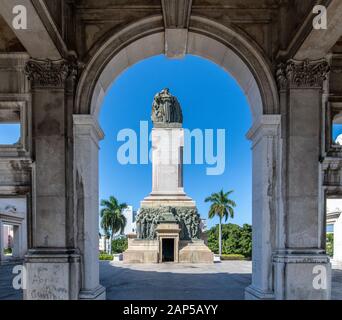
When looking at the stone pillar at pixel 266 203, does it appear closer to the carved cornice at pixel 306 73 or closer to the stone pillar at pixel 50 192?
the carved cornice at pixel 306 73

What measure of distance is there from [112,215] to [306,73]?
61.9 meters

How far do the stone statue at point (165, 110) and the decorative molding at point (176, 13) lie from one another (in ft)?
95.3

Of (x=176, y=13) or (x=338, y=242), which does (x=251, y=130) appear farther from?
(x=338, y=242)

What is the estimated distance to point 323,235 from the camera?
409 inches

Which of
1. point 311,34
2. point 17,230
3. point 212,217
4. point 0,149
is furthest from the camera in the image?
point 212,217

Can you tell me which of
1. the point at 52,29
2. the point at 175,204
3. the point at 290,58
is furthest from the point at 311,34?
the point at 175,204

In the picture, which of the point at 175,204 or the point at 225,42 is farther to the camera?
the point at 175,204

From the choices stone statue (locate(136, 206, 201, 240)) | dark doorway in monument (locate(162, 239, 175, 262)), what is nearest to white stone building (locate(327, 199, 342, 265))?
stone statue (locate(136, 206, 201, 240))

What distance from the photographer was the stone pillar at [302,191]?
9.95 meters

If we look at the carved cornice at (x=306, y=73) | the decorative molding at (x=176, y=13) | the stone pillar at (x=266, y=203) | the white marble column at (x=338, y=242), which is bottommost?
the white marble column at (x=338, y=242)

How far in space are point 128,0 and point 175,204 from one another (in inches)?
1089

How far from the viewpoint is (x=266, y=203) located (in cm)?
1070

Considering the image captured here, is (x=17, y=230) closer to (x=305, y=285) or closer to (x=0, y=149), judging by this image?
(x=0, y=149)

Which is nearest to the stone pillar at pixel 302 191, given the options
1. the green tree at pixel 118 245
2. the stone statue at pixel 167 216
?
the stone statue at pixel 167 216
